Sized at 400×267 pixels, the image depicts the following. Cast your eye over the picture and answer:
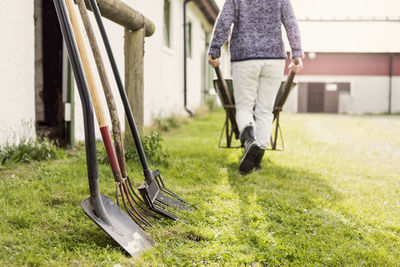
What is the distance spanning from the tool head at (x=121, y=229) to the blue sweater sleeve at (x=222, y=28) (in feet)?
7.13

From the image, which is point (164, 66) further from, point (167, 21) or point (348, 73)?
point (348, 73)

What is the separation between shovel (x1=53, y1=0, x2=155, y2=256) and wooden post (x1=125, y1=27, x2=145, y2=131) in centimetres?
179

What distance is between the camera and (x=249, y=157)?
394cm

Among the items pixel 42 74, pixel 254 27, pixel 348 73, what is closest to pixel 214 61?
pixel 254 27

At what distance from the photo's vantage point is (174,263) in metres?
2.07

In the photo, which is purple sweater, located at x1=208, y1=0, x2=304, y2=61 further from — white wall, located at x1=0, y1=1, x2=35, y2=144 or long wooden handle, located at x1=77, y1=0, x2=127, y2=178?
white wall, located at x1=0, y1=1, x2=35, y2=144

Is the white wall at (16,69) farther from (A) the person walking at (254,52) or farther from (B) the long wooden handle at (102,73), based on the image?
(A) the person walking at (254,52)

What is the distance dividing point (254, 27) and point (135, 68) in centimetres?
117

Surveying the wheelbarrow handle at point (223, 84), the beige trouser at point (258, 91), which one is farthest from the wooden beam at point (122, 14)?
the beige trouser at point (258, 91)

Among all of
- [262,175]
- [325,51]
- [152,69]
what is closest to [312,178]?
[262,175]

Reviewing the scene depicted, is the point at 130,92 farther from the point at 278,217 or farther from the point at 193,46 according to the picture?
the point at 193,46

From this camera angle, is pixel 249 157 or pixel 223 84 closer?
pixel 249 157

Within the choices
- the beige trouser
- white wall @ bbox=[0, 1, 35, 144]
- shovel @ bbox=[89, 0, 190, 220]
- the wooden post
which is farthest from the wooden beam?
white wall @ bbox=[0, 1, 35, 144]

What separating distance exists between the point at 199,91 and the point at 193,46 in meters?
1.93
